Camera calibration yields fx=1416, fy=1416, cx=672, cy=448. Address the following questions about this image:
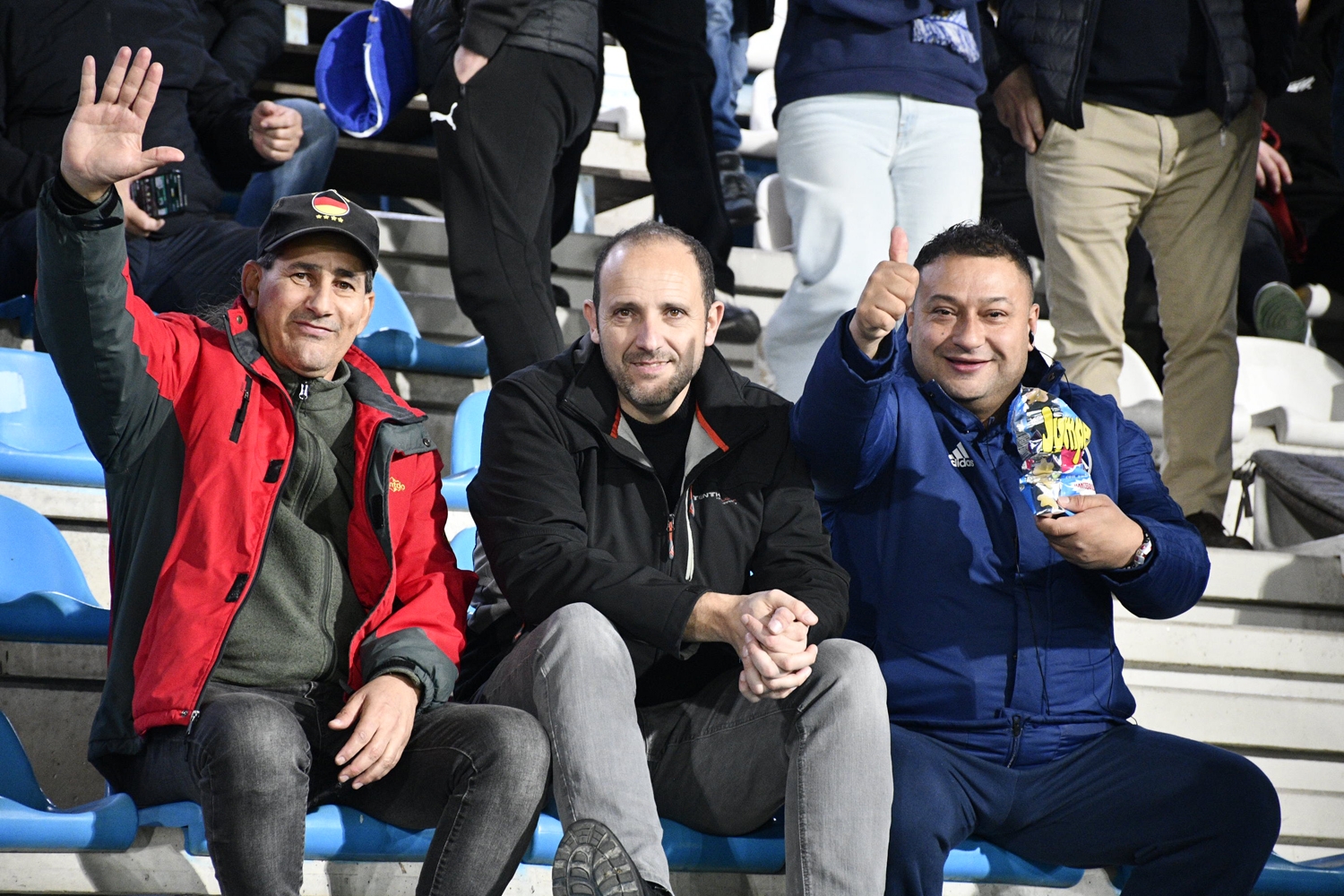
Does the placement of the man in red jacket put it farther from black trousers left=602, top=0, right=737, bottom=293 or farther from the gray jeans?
black trousers left=602, top=0, right=737, bottom=293

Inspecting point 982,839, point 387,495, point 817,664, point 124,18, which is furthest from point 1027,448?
point 124,18

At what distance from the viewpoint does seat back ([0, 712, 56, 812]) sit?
1.93 metres

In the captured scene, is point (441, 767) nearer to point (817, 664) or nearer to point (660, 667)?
point (660, 667)

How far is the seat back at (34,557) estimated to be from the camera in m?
2.19

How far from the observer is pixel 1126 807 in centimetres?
205

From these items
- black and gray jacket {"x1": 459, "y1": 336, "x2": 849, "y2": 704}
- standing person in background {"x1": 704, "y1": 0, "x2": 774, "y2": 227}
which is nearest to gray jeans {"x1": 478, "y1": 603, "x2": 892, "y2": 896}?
black and gray jacket {"x1": 459, "y1": 336, "x2": 849, "y2": 704}

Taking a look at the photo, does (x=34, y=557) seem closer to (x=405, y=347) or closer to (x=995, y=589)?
(x=405, y=347)

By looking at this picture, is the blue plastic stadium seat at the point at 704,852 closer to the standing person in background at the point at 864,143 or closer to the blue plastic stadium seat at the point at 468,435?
the blue plastic stadium seat at the point at 468,435

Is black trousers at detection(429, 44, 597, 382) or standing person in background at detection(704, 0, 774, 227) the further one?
standing person in background at detection(704, 0, 774, 227)

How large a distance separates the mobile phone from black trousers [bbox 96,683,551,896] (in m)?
1.28

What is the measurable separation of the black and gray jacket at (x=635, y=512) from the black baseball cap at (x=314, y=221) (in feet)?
1.02

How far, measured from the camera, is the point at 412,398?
128 inches

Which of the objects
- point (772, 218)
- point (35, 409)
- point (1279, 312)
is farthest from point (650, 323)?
point (1279, 312)

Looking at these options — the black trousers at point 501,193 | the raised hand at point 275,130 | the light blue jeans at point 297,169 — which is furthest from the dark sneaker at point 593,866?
the light blue jeans at point 297,169
